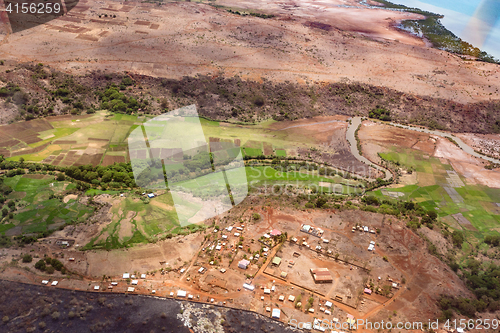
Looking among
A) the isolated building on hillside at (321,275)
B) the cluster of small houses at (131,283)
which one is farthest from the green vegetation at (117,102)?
the isolated building on hillside at (321,275)

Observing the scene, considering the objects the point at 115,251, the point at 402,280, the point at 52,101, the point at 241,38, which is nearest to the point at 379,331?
the point at 402,280

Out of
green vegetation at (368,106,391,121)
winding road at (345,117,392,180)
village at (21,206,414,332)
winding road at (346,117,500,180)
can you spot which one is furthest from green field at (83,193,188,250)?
green vegetation at (368,106,391,121)

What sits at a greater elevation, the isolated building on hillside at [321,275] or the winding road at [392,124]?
the winding road at [392,124]

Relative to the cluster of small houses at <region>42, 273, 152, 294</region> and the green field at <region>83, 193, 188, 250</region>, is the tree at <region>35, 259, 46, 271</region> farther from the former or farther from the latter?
the green field at <region>83, 193, 188, 250</region>

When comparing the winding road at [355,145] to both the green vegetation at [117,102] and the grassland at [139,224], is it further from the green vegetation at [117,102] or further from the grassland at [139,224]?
the green vegetation at [117,102]

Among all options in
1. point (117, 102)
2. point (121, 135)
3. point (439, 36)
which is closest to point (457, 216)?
point (121, 135)

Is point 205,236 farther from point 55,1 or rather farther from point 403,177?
point 55,1

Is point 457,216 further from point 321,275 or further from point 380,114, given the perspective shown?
point 380,114

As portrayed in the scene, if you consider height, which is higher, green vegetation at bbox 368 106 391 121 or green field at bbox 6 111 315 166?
green vegetation at bbox 368 106 391 121
